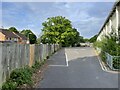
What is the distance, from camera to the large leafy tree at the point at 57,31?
7649cm

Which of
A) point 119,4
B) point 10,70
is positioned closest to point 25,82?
point 10,70

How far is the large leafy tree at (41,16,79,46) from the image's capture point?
251 feet

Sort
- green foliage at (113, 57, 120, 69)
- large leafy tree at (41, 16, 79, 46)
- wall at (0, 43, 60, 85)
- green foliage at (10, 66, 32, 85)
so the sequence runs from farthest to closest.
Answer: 1. large leafy tree at (41, 16, 79, 46)
2. green foliage at (113, 57, 120, 69)
3. green foliage at (10, 66, 32, 85)
4. wall at (0, 43, 60, 85)

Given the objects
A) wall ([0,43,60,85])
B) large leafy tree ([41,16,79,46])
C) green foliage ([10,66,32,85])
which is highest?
large leafy tree ([41,16,79,46])

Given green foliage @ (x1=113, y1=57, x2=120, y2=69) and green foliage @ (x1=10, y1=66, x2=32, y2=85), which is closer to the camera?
green foliage @ (x1=10, y1=66, x2=32, y2=85)

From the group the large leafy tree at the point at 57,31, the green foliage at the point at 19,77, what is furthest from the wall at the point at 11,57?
the large leafy tree at the point at 57,31

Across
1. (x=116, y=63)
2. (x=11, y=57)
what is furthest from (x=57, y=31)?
(x=11, y=57)

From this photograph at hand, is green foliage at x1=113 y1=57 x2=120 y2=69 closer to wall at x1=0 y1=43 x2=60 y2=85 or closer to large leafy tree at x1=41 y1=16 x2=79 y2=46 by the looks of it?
wall at x1=0 y1=43 x2=60 y2=85

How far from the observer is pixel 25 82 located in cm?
1197

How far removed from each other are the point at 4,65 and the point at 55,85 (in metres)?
2.92

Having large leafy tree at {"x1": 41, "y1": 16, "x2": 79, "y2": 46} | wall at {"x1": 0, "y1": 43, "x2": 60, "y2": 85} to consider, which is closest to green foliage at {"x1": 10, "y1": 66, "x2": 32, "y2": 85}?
wall at {"x1": 0, "y1": 43, "x2": 60, "y2": 85}

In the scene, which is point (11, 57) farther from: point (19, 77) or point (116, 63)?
point (116, 63)

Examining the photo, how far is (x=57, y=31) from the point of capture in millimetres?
79188

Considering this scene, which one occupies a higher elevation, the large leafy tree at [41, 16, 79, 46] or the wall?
the large leafy tree at [41, 16, 79, 46]
